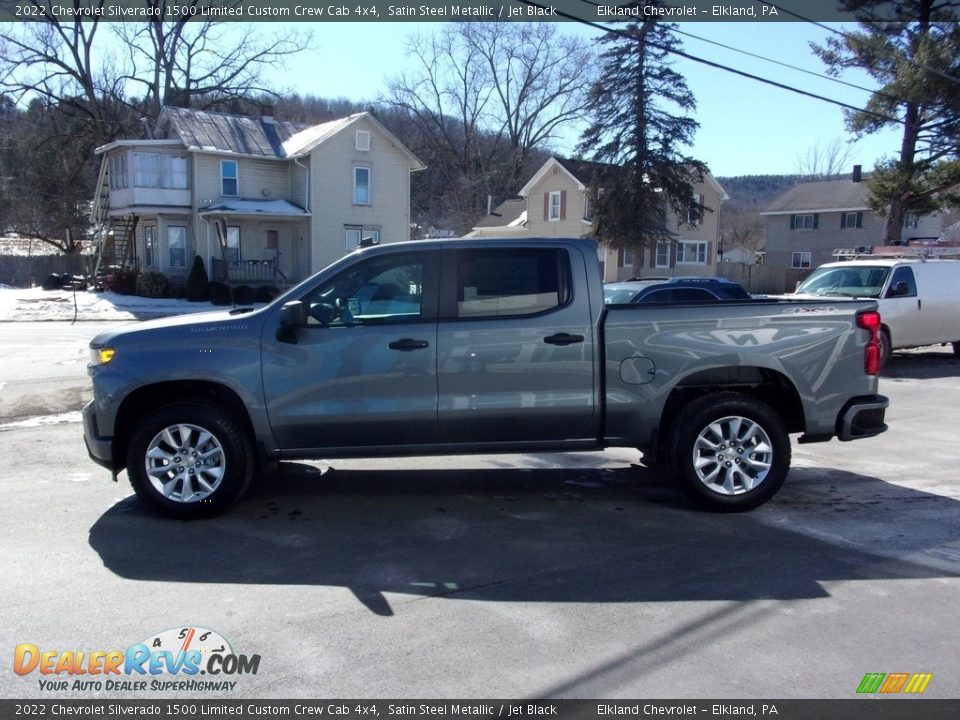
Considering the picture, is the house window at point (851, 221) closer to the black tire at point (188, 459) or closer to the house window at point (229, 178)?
the house window at point (229, 178)

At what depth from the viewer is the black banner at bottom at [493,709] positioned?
3.33 m

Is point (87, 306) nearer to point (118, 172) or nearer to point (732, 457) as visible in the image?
point (118, 172)

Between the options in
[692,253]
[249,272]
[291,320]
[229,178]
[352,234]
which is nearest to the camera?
[291,320]

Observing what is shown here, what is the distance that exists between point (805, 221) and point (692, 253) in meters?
15.3

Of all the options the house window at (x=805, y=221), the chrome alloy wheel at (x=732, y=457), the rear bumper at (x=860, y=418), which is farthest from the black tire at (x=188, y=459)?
the house window at (x=805, y=221)

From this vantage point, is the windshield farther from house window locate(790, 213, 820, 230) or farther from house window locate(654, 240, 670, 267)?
house window locate(790, 213, 820, 230)

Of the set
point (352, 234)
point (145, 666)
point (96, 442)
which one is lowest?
point (145, 666)

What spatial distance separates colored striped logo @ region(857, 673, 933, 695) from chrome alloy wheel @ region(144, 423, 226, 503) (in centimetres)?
419

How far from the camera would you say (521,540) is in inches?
213

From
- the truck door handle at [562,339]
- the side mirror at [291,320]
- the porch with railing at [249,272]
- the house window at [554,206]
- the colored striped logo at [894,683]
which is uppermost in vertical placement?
the house window at [554,206]

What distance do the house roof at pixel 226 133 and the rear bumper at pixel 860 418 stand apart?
33539 mm

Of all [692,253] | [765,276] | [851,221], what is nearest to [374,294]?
[692,253]

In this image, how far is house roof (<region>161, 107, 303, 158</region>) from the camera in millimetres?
35469

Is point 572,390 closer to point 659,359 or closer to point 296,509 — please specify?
point 659,359
